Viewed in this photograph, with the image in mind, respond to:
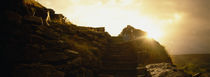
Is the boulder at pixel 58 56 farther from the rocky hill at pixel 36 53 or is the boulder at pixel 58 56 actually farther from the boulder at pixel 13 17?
the boulder at pixel 13 17

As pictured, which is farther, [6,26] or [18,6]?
[18,6]

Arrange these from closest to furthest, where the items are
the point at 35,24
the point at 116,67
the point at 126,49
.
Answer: the point at 35,24
the point at 116,67
the point at 126,49

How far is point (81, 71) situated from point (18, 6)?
14.4ft

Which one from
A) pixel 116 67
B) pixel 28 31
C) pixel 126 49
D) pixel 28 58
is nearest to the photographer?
pixel 28 58

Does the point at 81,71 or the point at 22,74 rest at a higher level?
the point at 22,74

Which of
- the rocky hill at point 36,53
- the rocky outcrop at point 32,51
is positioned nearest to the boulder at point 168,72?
the rocky hill at point 36,53

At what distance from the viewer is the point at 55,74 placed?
13.4 feet

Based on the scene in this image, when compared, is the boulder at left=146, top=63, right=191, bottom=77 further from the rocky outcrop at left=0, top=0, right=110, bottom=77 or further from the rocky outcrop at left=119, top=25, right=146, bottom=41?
the rocky outcrop at left=119, top=25, right=146, bottom=41

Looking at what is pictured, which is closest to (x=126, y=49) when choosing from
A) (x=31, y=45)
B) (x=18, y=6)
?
(x=31, y=45)

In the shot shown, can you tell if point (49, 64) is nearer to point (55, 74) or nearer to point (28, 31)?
point (55, 74)

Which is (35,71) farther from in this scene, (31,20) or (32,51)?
(31,20)

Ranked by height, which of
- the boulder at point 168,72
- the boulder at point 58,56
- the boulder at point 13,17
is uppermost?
the boulder at point 13,17

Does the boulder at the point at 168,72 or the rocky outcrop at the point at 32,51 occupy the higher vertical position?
the rocky outcrop at the point at 32,51

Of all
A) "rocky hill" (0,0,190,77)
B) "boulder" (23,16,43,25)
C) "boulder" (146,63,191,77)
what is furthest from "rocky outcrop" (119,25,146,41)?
"boulder" (23,16,43,25)
